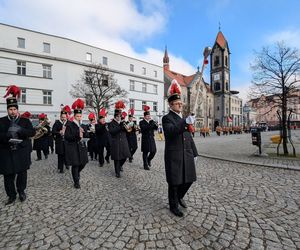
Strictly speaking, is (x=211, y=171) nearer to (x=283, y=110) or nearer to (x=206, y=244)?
(x=206, y=244)

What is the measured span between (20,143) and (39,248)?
7.45 feet

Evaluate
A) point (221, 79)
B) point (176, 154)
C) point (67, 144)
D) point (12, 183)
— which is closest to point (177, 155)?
point (176, 154)

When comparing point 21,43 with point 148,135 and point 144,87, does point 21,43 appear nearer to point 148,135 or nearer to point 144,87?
point 144,87

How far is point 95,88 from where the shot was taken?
29516 mm

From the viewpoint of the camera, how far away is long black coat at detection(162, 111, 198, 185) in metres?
3.26

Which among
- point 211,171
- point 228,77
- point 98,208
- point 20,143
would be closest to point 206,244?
point 98,208

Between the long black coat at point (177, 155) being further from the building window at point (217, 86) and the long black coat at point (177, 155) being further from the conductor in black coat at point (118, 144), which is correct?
the building window at point (217, 86)

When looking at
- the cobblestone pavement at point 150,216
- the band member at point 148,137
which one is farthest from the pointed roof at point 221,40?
the cobblestone pavement at point 150,216

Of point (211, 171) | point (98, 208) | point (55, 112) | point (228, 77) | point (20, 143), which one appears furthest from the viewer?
point (228, 77)

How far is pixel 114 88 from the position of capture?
3153 centimetres

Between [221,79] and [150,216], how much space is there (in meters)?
78.1

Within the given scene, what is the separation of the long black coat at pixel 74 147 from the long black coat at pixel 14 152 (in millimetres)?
932

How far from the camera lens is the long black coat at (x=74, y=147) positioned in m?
4.96

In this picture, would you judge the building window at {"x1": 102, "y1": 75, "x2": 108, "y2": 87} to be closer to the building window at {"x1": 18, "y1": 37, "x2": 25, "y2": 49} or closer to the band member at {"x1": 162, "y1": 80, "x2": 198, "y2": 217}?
the building window at {"x1": 18, "y1": 37, "x2": 25, "y2": 49}
